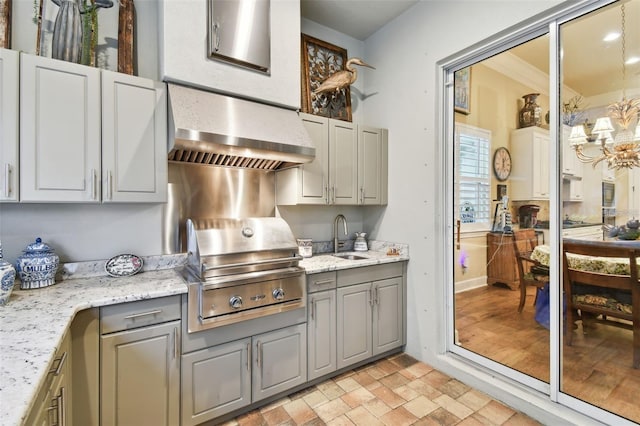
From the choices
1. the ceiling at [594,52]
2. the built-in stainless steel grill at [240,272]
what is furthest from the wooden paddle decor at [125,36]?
the ceiling at [594,52]

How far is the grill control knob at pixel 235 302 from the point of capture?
187 cm

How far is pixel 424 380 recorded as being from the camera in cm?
243

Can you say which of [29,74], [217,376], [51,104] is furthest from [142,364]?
[29,74]

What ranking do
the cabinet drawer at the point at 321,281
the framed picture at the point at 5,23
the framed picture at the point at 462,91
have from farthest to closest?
the framed picture at the point at 462,91 < the cabinet drawer at the point at 321,281 < the framed picture at the point at 5,23

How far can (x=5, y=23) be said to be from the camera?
5.98 feet

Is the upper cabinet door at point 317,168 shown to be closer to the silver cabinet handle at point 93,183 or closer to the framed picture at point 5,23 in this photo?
the silver cabinet handle at point 93,183

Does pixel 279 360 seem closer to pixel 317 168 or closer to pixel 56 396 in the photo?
pixel 56 396

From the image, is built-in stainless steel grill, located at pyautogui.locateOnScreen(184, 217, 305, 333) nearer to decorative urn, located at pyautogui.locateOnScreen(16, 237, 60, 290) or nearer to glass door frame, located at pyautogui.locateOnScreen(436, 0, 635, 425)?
decorative urn, located at pyautogui.locateOnScreen(16, 237, 60, 290)

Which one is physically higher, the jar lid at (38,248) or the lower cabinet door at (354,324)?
the jar lid at (38,248)

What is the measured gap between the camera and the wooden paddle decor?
2.10 metres

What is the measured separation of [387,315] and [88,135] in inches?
101

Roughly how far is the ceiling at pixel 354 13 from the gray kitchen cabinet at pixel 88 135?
171 cm

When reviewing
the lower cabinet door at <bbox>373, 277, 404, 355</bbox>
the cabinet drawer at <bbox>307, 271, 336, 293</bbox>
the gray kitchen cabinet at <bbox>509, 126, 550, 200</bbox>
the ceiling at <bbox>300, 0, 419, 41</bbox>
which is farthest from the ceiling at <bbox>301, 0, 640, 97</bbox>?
the cabinet drawer at <bbox>307, 271, 336, 293</bbox>

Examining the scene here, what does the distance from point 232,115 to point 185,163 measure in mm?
576
